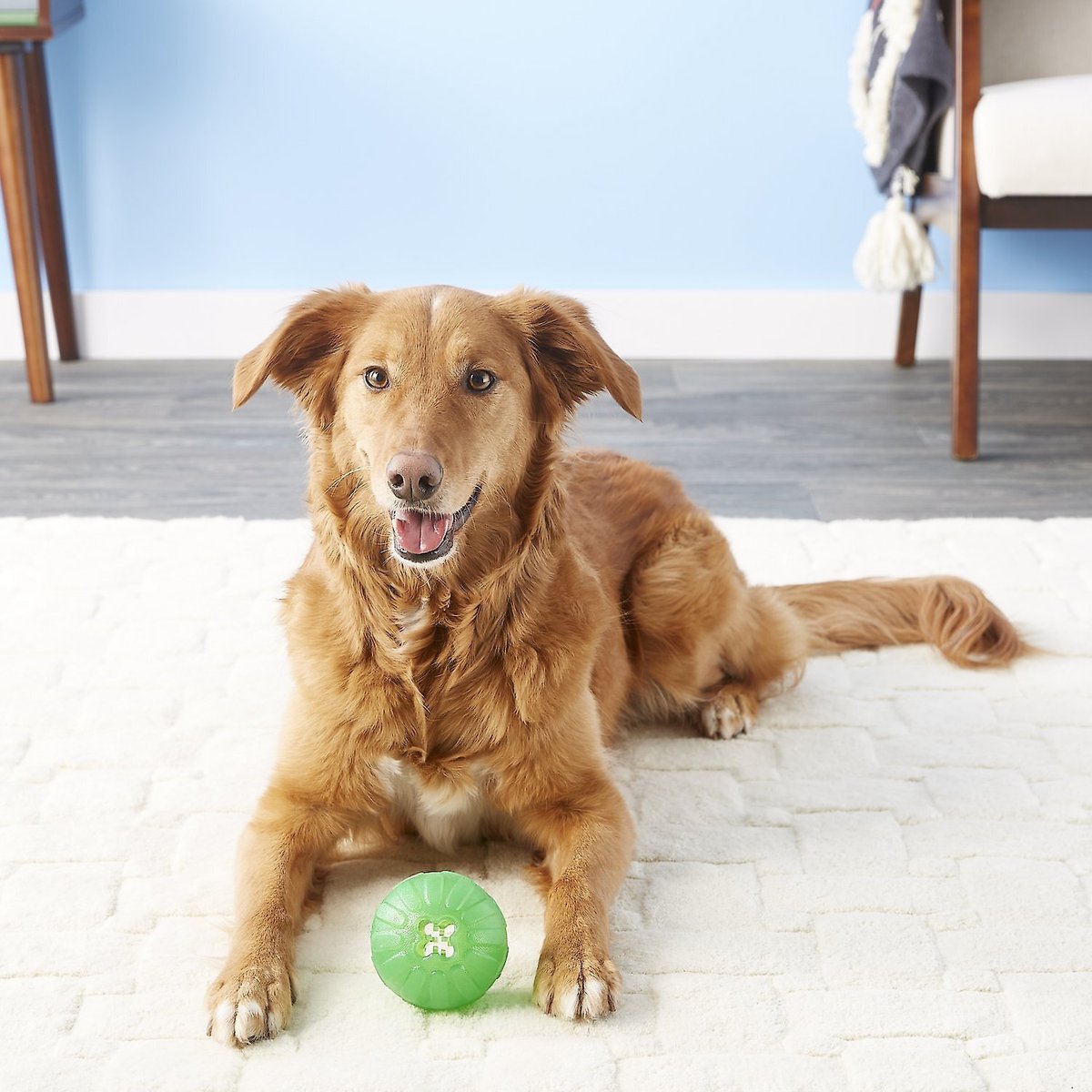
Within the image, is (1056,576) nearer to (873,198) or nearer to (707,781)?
(707,781)

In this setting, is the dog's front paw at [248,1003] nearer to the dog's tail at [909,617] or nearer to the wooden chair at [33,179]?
Answer: the dog's tail at [909,617]

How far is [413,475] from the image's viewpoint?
165 centimetres

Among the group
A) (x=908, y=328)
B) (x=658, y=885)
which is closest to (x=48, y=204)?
(x=908, y=328)

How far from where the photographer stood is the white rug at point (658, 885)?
4.99 ft

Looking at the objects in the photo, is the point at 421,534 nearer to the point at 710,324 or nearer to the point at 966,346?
the point at 966,346

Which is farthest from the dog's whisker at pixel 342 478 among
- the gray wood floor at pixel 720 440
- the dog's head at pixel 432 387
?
the gray wood floor at pixel 720 440

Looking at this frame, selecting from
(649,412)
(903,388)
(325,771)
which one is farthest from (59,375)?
(325,771)

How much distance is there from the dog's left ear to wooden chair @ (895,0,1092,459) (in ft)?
6.35

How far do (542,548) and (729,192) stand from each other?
2845 mm

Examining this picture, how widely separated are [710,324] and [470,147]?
1.00 m

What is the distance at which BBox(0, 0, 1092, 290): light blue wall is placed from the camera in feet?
13.9

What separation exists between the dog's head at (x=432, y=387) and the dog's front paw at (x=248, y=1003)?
0.53 metres

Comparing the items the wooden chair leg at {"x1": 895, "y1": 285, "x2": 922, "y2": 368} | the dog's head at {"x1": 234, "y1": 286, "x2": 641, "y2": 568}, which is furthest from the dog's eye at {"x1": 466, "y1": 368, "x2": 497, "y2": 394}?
the wooden chair leg at {"x1": 895, "y1": 285, "x2": 922, "y2": 368}

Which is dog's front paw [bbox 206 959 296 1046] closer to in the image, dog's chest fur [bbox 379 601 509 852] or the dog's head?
dog's chest fur [bbox 379 601 509 852]
